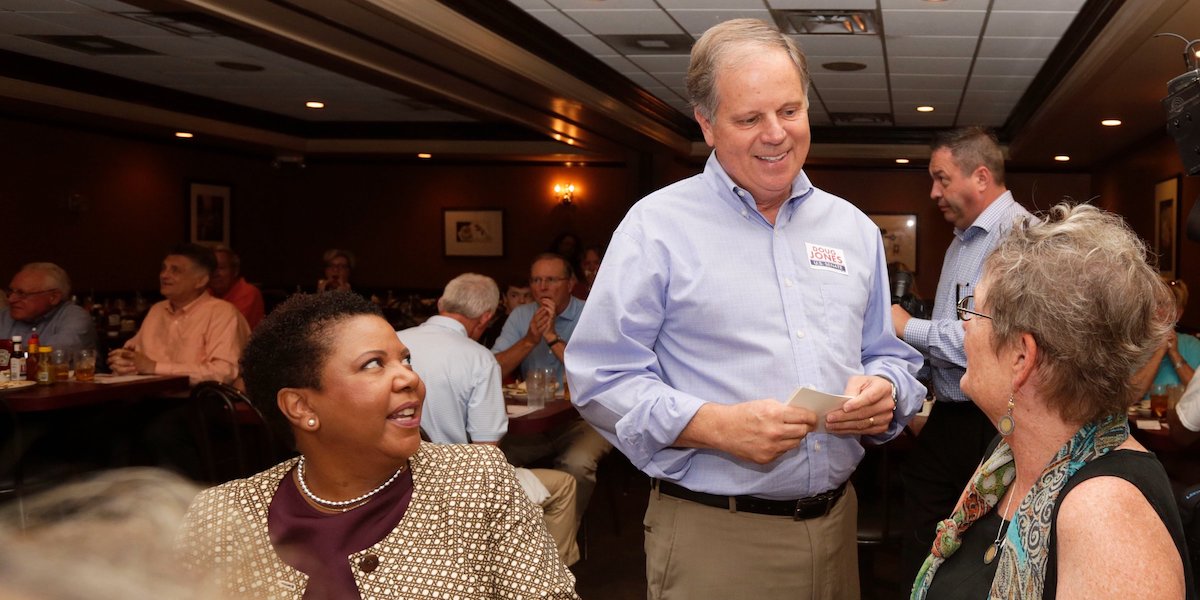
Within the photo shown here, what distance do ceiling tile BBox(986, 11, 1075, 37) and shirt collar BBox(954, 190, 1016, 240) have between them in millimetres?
2512

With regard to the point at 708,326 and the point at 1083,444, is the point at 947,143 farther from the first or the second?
the point at 1083,444

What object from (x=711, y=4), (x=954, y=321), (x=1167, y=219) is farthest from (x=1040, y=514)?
(x=1167, y=219)

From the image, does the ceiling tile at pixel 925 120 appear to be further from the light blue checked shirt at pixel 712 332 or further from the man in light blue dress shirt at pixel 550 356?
the light blue checked shirt at pixel 712 332

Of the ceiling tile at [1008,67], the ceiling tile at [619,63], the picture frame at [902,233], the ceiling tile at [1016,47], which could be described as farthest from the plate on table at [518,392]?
the picture frame at [902,233]

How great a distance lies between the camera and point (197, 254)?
6.00 m

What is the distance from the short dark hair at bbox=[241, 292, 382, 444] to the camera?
1947 millimetres

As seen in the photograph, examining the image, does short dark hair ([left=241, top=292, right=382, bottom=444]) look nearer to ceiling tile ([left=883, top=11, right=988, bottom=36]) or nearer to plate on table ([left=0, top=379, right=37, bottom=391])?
plate on table ([left=0, top=379, right=37, bottom=391])

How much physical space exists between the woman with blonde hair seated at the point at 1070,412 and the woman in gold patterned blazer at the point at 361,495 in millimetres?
809

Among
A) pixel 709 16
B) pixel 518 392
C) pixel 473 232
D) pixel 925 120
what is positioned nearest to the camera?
pixel 518 392

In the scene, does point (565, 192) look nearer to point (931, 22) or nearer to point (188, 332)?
point (931, 22)

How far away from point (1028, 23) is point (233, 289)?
5.94 meters

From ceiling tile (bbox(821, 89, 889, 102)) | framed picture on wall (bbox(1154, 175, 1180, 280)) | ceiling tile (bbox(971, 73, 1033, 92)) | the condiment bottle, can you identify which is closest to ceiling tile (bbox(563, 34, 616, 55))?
ceiling tile (bbox(821, 89, 889, 102))

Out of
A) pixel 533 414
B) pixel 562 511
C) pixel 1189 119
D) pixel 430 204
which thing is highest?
pixel 430 204

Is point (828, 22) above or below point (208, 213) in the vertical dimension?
above
